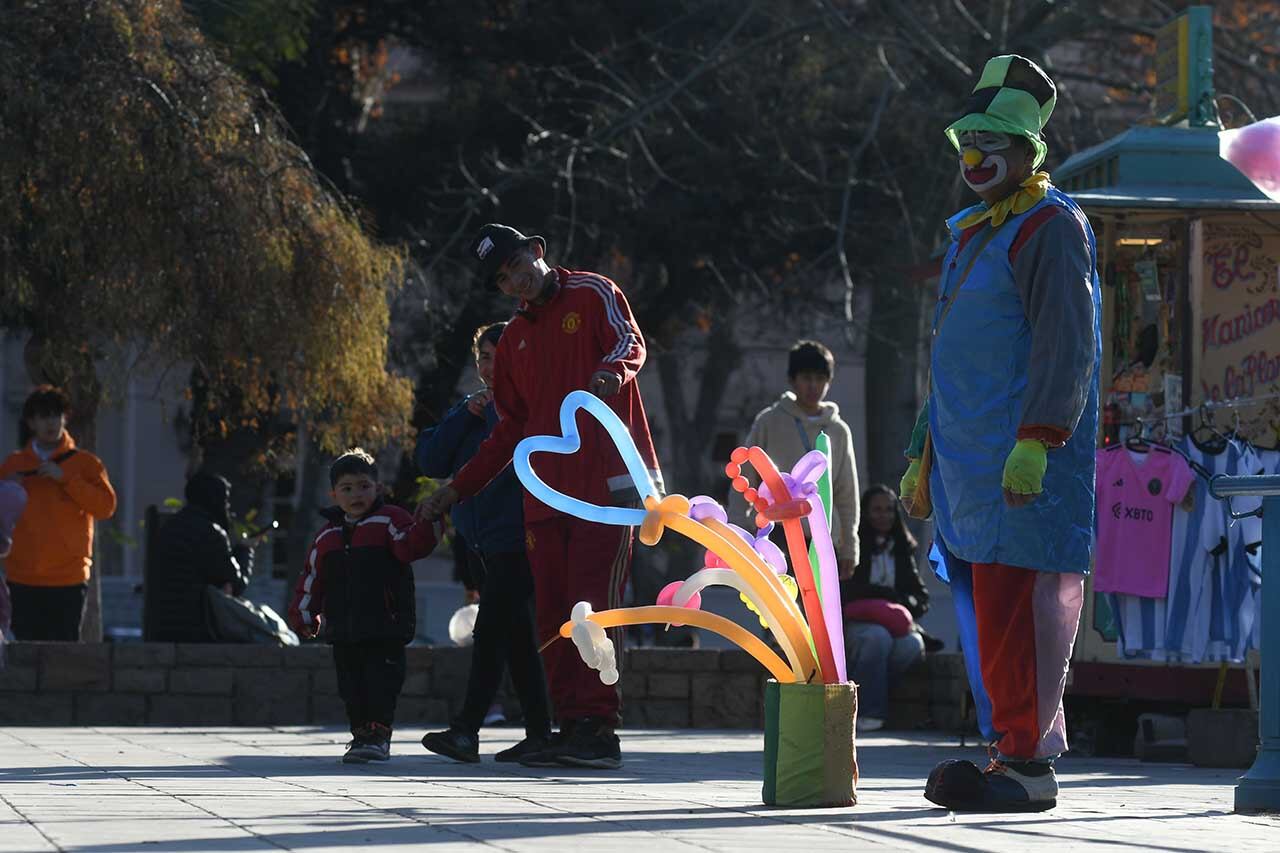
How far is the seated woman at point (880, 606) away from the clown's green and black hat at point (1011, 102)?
5.87m

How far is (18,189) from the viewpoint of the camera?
13.3 meters

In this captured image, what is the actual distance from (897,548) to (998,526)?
6.42 m

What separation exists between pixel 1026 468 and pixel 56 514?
7.39 metres

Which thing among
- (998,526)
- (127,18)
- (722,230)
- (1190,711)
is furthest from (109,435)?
(998,526)

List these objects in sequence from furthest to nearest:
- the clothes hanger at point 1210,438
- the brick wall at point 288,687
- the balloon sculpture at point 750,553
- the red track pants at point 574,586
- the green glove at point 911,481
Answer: the brick wall at point 288,687
the clothes hanger at point 1210,438
the red track pants at point 574,586
the green glove at point 911,481
the balloon sculpture at point 750,553

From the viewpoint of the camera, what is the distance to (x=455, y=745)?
828 cm

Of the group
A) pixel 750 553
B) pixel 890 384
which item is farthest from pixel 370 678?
pixel 890 384

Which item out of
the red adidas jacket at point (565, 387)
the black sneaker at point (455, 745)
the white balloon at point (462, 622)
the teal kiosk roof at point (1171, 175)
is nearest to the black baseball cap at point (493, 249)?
the red adidas jacket at point (565, 387)

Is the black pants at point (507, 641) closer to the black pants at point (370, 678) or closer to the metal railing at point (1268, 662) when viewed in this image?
the black pants at point (370, 678)

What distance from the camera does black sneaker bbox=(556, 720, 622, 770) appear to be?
794cm

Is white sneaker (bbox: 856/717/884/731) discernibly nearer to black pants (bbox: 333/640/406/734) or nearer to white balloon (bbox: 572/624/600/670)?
black pants (bbox: 333/640/406/734)

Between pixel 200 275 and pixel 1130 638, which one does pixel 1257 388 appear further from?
pixel 200 275

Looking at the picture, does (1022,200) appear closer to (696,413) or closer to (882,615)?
(882,615)

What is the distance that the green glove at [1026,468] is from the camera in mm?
5980
